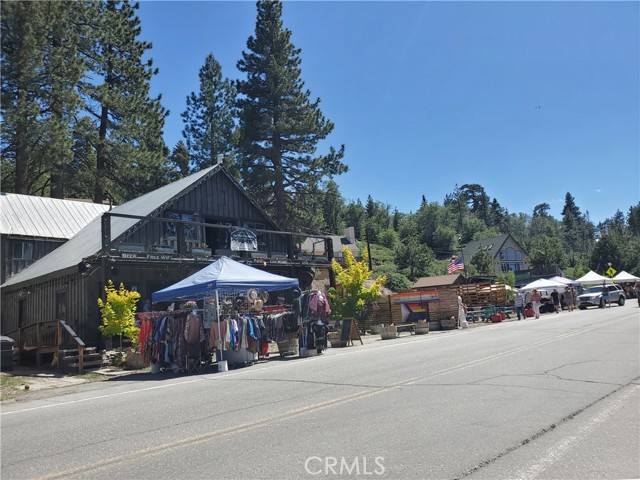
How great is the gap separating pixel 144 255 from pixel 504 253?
84409 millimetres

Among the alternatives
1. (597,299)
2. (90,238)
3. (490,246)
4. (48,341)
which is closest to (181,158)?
(90,238)

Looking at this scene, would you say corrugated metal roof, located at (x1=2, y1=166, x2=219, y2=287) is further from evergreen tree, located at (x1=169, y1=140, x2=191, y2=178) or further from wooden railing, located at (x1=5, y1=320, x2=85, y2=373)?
evergreen tree, located at (x1=169, y1=140, x2=191, y2=178)

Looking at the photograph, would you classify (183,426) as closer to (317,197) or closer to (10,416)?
(10,416)

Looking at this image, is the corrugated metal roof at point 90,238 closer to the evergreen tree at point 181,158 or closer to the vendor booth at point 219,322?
the vendor booth at point 219,322

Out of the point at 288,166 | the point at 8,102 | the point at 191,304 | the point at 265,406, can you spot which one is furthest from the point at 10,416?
the point at 288,166

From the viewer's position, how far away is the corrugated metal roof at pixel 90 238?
63.8 feet

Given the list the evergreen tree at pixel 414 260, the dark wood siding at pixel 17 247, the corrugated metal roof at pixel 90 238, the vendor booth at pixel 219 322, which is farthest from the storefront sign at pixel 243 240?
the evergreen tree at pixel 414 260

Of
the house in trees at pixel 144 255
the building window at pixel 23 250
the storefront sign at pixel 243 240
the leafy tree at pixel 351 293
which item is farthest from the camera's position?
the leafy tree at pixel 351 293

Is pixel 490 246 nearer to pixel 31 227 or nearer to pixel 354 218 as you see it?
pixel 354 218

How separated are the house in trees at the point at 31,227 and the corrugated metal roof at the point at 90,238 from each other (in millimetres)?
701

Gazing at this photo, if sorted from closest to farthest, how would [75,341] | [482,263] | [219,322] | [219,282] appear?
[219,322] < [219,282] < [75,341] < [482,263]

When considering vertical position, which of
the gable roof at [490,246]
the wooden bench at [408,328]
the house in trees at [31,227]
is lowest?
the wooden bench at [408,328]

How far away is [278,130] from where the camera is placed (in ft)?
127

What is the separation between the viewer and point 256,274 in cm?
1567
